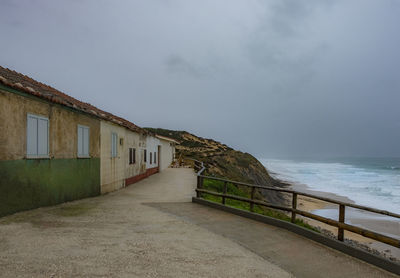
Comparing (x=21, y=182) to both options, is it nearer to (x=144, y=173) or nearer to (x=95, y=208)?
(x=95, y=208)

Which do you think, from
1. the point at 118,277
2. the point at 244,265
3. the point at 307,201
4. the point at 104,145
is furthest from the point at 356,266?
the point at 307,201

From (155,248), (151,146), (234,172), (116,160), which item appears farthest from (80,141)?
(234,172)

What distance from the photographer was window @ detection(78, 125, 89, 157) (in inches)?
444

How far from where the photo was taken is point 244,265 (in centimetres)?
507

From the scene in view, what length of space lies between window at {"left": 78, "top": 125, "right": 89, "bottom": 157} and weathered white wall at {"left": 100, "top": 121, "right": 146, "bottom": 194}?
1.30 metres

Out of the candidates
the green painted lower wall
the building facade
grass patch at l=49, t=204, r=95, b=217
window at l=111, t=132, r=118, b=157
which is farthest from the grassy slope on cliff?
grass patch at l=49, t=204, r=95, b=217

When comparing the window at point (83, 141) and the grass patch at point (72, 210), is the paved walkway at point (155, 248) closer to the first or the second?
the grass patch at point (72, 210)

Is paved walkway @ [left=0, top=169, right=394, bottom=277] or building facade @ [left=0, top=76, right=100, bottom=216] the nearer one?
paved walkway @ [left=0, top=169, right=394, bottom=277]

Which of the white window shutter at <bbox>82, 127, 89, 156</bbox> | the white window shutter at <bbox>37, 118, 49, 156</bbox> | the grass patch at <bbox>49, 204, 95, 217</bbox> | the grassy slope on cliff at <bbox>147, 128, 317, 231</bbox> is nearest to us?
the grass patch at <bbox>49, 204, 95, 217</bbox>

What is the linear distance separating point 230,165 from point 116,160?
24.8 meters

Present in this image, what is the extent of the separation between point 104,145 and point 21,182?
554 centimetres

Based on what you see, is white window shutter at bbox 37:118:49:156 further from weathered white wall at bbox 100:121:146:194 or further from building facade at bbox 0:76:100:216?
weathered white wall at bbox 100:121:146:194

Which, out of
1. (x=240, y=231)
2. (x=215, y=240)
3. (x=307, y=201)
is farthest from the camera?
(x=307, y=201)

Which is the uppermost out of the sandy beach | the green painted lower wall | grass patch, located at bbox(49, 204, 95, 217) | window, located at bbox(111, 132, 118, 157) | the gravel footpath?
window, located at bbox(111, 132, 118, 157)
